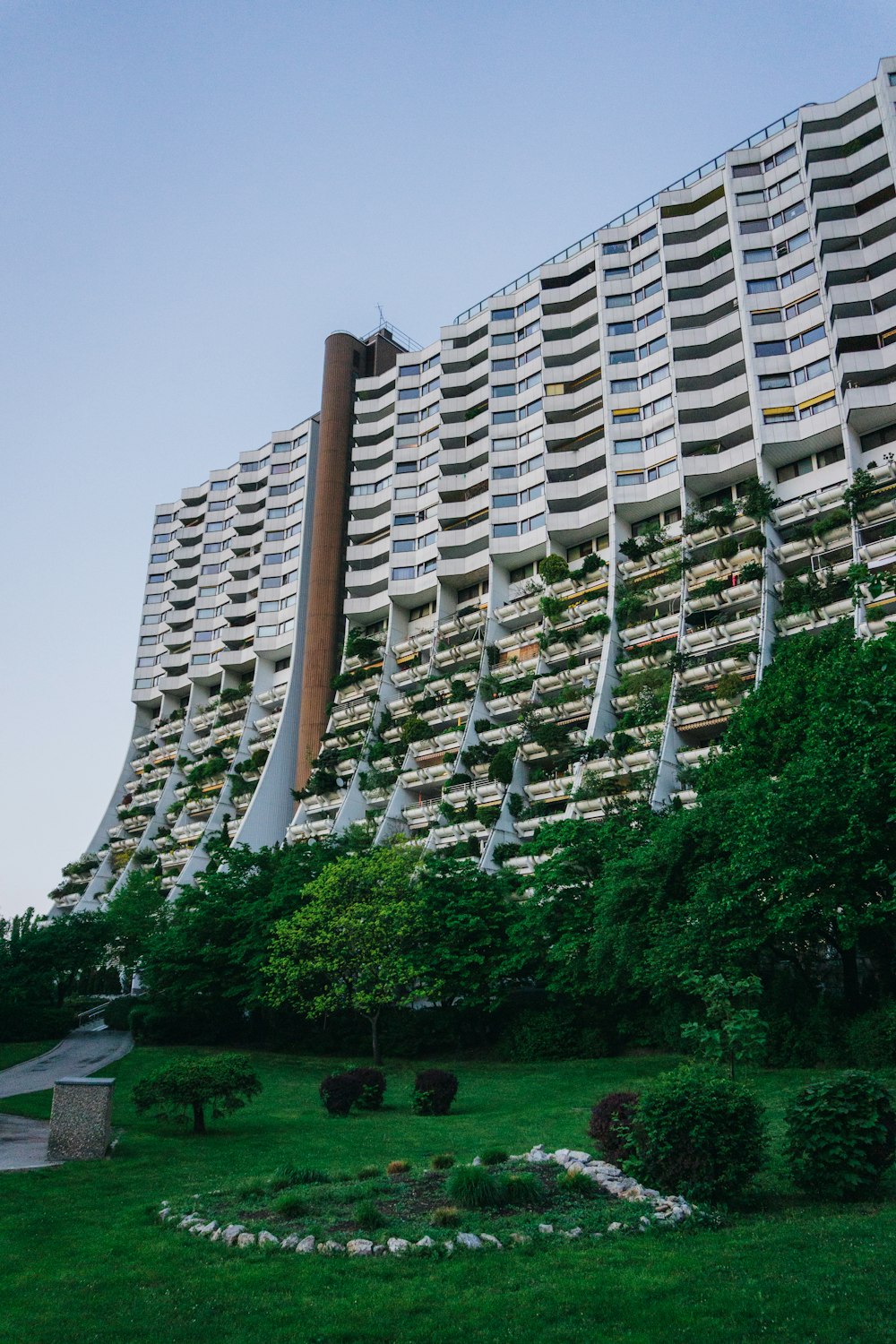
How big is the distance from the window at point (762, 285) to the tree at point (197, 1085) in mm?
68171

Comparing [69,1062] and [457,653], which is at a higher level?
[457,653]

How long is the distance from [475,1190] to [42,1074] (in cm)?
3656

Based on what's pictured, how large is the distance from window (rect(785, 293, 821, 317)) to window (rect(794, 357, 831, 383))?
5074 mm

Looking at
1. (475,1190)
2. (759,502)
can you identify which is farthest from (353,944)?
(759,502)

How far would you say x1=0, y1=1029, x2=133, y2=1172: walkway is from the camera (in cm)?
2147

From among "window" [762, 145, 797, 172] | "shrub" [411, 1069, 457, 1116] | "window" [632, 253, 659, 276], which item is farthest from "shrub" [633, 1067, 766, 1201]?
"window" [762, 145, 797, 172]

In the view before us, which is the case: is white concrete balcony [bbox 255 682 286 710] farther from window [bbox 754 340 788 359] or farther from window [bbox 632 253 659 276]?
window [bbox 754 340 788 359]

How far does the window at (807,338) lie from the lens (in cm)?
6694

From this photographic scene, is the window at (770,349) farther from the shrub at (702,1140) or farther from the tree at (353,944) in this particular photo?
the shrub at (702,1140)

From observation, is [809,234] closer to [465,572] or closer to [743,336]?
[743,336]

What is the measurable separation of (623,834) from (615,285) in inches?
2279

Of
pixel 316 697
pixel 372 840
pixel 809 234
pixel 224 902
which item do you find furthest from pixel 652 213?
pixel 224 902

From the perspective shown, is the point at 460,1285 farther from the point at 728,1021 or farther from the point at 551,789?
the point at 551,789

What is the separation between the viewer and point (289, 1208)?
13883mm
